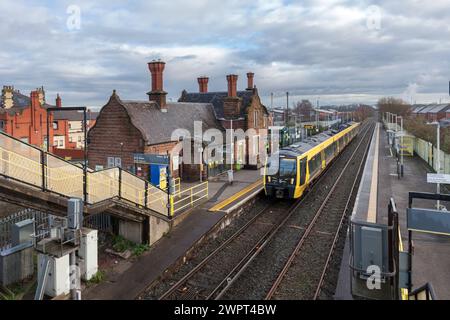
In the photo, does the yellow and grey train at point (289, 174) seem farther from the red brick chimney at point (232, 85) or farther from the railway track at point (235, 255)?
the red brick chimney at point (232, 85)

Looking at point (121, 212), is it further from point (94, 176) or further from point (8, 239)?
point (8, 239)

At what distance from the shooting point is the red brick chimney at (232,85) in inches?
1093

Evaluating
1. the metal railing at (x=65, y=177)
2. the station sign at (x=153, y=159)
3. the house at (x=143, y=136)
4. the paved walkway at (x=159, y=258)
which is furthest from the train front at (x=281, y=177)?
the metal railing at (x=65, y=177)

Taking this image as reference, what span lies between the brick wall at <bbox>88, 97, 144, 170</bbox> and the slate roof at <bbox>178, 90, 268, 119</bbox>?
10.5m

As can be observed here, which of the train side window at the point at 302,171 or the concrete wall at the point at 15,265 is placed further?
the train side window at the point at 302,171

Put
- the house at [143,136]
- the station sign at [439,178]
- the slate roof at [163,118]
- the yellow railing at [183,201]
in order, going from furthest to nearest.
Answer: the slate roof at [163,118], the house at [143,136], the yellow railing at [183,201], the station sign at [439,178]

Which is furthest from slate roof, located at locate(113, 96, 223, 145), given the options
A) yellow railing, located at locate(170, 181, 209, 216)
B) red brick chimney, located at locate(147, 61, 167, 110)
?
yellow railing, located at locate(170, 181, 209, 216)

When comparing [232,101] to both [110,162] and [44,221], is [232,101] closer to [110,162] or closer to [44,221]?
[110,162]

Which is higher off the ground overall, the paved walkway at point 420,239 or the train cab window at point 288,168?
the train cab window at point 288,168

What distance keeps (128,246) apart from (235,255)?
370 centimetres

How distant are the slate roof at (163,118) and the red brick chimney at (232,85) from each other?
2.45m

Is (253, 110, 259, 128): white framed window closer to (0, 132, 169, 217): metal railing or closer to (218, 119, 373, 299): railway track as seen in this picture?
(218, 119, 373, 299): railway track

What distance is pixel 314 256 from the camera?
38.9ft

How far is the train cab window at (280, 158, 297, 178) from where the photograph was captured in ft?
57.9
